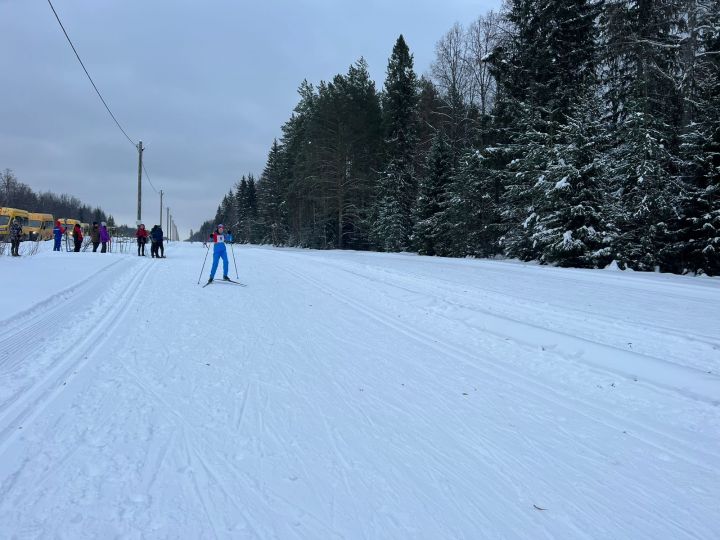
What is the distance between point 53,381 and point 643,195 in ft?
64.6

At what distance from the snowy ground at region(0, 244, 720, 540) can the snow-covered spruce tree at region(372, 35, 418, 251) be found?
2598 cm

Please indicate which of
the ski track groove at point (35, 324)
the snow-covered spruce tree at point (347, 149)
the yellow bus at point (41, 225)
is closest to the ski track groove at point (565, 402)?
the ski track groove at point (35, 324)

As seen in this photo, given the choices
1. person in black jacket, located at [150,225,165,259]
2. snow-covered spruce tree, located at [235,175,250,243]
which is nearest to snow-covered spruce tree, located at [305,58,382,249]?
person in black jacket, located at [150,225,165,259]

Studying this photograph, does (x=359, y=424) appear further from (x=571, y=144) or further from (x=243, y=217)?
(x=243, y=217)

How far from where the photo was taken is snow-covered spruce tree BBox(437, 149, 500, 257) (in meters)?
25.2

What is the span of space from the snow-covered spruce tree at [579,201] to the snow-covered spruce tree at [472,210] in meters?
5.83

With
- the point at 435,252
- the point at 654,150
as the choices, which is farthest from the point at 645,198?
the point at 435,252

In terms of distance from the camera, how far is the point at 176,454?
340 centimetres

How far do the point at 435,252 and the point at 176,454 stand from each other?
2607 centimetres

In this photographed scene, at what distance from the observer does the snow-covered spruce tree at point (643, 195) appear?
16.7m

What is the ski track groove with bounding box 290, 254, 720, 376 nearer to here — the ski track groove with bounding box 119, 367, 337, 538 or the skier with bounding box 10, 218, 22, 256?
the ski track groove with bounding box 119, 367, 337, 538

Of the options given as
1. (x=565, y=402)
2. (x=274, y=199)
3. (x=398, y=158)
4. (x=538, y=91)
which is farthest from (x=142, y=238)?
(x=274, y=199)

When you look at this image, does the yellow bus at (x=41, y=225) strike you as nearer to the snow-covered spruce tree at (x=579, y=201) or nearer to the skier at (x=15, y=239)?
the skier at (x=15, y=239)

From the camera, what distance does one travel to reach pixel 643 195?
56.3 ft
